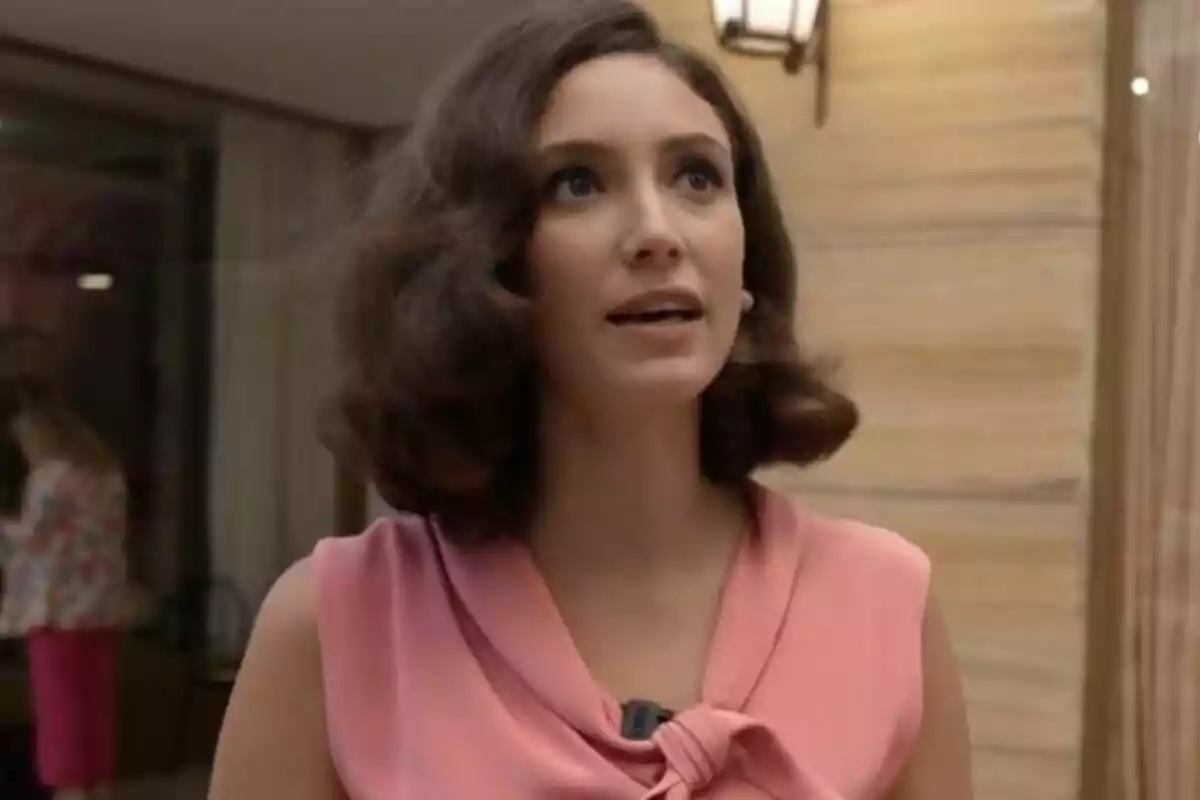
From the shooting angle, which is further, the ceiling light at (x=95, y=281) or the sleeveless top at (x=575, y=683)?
the ceiling light at (x=95, y=281)

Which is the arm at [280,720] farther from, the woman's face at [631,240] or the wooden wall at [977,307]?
the wooden wall at [977,307]

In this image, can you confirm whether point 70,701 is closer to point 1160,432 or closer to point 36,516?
point 36,516

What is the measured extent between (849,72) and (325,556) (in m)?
0.92

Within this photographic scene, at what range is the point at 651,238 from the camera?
2.33ft

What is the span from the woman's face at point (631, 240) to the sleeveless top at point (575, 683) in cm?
12

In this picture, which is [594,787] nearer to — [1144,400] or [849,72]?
[1144,400]

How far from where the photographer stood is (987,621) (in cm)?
140

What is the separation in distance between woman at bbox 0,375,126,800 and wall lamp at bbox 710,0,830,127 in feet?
5.01

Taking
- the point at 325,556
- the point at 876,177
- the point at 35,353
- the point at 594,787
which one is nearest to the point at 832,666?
the point at 594,787

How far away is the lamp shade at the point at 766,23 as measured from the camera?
56.9 inches

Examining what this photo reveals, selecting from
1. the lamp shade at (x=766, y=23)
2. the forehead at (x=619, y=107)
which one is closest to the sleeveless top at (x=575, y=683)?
the forehead at (x=619, y=107)

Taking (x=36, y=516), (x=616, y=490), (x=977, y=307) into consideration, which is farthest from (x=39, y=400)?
(x=616, y=490)

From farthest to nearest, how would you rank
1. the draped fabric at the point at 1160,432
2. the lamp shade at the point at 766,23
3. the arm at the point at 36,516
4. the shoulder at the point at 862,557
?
the arm at the point at 36,516
the lamp shade at the point at 766,23
the draped fabric at the point at 1160,432
the shoulder at the point at 862,557

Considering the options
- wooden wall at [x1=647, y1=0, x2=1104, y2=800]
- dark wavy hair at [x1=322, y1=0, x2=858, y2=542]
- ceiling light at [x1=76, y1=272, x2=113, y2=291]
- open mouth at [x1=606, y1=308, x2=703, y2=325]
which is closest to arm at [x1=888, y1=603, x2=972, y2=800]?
dark wavy hair at [x1=322, y1=0, x2=858, y2=542]
